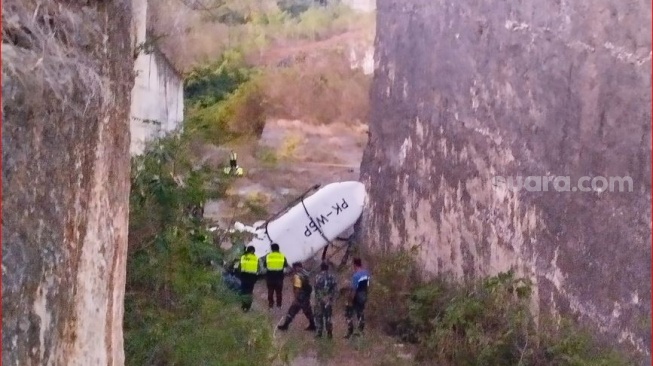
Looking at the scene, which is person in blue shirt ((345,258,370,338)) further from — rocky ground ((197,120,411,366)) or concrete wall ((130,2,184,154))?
concrete wall ((130,2,184,154))

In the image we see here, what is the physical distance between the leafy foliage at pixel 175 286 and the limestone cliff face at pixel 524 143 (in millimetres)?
2435

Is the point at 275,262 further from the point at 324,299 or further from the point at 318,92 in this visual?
the point at 318,92

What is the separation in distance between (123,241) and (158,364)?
177 cm

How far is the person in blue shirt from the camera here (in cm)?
671

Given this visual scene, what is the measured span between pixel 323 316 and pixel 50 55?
4863mm

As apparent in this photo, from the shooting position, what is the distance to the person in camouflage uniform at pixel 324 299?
21.7 ft

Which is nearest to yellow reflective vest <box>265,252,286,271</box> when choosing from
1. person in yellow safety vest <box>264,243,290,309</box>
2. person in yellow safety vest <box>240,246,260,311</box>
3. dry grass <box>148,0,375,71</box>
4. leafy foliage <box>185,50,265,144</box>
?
person in yellow safety vest <box>264,243,290,309</box>

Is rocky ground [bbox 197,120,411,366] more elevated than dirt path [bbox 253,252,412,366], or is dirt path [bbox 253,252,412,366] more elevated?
rocky ground [bbox 197,120,411,366]

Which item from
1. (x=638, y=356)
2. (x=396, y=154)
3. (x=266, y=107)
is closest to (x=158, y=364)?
(x=638, y=356)

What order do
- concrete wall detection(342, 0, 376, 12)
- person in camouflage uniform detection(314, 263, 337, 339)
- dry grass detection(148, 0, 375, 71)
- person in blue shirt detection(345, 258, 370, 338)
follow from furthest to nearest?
1. concrete wall detection(342, 0, 376, 12)
2. dry grass detection(148, 0, 375, 71)
3. person in blue shirt detection(345, 258, 370, 338)
4. person in camouflage uniform detection(314, 263, 337, 339)

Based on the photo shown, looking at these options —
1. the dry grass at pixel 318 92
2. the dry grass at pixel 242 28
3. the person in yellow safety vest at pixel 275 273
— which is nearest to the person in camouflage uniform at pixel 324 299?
the person in yellow safety vest at pixel 275 273

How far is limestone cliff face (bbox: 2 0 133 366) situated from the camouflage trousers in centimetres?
376

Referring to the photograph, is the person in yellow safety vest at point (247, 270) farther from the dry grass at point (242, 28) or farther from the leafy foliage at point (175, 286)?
the dry grass at point (242, 28)

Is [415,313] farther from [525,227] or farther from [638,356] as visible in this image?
[638,356]
